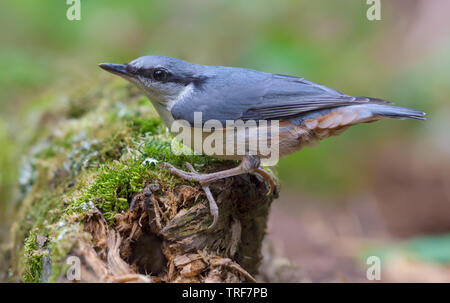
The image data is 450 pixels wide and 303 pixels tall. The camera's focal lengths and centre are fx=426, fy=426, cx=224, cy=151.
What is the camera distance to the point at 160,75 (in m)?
3.52

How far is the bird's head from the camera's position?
11.3ft

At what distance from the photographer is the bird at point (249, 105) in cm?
338

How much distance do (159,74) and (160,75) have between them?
0.04 feet

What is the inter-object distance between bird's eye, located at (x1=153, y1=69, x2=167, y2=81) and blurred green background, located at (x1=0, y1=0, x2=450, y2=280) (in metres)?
3.38

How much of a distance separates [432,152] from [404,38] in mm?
2508

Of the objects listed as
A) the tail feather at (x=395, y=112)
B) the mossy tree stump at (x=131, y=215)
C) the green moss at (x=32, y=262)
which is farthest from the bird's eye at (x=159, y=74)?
the tail feather at (x=395, y=112)

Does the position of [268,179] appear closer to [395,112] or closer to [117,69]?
[395,112]

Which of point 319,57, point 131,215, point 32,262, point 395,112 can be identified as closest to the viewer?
point 32,262

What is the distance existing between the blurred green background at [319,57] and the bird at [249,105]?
324 centimetres

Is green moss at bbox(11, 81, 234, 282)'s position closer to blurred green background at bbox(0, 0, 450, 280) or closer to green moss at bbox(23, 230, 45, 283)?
green moss at bbox(23, 230, 45, 283)

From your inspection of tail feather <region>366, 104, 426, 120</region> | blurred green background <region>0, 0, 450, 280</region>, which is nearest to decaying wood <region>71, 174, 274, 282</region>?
tail feather <region>366, 104, 426, 120</region>

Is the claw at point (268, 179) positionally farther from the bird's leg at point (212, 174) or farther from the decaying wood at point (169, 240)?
the decaying wood at point (169, 240)

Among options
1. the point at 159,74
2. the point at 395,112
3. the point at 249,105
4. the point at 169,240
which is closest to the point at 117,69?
the point at 159,74

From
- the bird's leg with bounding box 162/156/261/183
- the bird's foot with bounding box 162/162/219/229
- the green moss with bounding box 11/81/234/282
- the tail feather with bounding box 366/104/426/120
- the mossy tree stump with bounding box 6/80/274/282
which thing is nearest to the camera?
the mossy tree stump with bounding box 6/80/274/282
